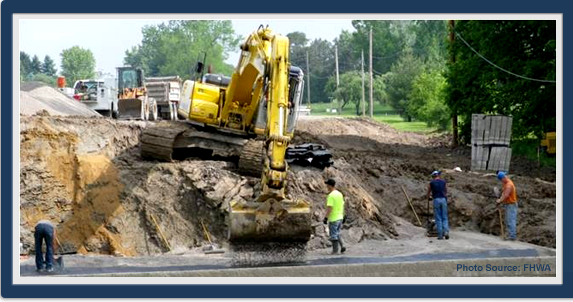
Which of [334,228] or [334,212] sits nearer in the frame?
[334,212]

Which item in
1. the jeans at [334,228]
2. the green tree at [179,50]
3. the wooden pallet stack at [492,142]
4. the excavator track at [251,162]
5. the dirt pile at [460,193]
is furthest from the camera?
the green tree at [179,50]

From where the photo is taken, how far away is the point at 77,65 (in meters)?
78.3

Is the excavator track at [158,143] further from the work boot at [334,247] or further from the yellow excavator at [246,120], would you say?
the work boot at [334,247]

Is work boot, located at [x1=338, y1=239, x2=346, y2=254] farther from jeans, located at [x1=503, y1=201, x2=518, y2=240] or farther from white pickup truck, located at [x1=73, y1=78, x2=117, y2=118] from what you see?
white pickup truck, located at [x1=73, y1=78, x2=117, y2=118]

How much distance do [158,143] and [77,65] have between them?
5950 centimetres

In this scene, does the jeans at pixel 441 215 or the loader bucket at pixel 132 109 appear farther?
the loader bucket at pixel 132 109

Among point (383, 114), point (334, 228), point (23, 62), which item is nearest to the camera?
point (334, 228)

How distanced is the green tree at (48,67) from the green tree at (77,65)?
3.69 feet

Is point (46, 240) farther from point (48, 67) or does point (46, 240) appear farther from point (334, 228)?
point (48, 67)

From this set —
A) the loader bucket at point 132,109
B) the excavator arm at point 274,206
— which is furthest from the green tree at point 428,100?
the excavator arm at point 274,206

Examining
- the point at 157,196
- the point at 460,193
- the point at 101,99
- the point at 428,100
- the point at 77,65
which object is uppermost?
the point at 77,65

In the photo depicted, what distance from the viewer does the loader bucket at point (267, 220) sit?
1563 cm

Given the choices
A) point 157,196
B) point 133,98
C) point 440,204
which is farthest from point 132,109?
point 440,204

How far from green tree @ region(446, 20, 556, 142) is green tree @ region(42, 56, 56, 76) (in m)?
40.8
